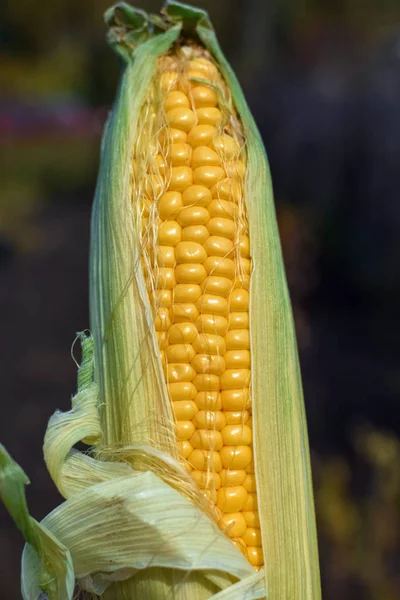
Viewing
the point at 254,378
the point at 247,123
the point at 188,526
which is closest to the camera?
the point at 188,526

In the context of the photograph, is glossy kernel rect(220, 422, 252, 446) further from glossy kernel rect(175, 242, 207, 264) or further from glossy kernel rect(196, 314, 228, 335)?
glossy kernel rect(175, 242, 207, 264)

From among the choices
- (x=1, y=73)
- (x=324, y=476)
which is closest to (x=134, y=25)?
(x=324, y=476)

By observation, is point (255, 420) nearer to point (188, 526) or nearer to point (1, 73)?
point (188, 526)

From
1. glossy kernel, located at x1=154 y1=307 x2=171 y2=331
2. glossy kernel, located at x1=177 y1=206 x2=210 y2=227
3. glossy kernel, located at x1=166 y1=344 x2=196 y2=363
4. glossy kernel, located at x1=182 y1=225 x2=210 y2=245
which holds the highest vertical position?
glossy kernel, located at x1=177 y1=206 x2=210 y2=227

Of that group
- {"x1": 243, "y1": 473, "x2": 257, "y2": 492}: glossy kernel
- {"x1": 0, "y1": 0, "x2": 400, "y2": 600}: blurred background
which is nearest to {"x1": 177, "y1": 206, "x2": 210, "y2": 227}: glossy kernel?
{"x1": 243, "y1": 473, "x2": 257, "y2": 492}: glossy kernel

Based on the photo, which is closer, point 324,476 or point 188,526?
point 188,526

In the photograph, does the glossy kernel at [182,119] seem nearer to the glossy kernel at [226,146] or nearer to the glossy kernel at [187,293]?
the glossy kernel at [226,146]
